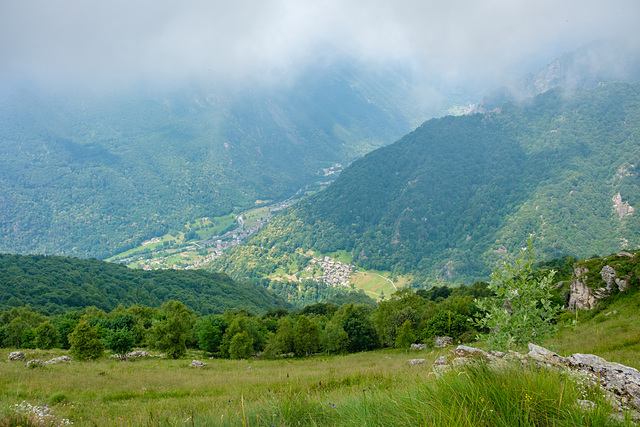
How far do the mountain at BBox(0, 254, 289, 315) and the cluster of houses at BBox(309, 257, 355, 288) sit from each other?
36.2 meters

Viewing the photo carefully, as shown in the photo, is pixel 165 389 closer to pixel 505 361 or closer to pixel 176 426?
pixel 176 426

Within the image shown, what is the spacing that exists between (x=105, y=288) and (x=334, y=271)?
10020 centimetres

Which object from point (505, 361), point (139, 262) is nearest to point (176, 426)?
point (505, 361)

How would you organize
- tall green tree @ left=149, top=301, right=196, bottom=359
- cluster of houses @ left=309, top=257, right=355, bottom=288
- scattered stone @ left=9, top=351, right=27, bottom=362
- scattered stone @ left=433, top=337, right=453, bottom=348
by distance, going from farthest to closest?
cluster of houses @ left=309, top=257, right=355, bottom=288, scattered stone @ left=433, top=337, right=453, bottom=348, tall green tree @ left=149, top=301, right=196, bottom=359, scattered stone @ left=9, top=351, right=27, bottom=362

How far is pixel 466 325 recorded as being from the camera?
38031mm

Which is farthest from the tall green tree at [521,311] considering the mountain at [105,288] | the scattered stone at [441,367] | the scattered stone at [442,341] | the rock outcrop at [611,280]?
the mountain at [105,288]

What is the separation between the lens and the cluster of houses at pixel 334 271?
158 m

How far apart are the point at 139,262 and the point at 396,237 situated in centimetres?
14725

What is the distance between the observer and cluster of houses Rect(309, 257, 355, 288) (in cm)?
15750

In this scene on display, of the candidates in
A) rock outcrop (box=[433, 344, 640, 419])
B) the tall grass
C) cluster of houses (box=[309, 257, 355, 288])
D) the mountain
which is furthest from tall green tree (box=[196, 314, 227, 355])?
cluster of houses (box=[309, 257, 355, 288])

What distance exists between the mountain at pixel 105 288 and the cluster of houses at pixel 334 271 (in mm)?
36164

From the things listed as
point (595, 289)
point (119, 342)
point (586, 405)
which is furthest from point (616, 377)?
point (119, 342)

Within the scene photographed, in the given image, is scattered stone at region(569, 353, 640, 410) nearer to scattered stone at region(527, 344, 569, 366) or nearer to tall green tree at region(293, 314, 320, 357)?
scattered stone at region(527, 344, 569, 366)

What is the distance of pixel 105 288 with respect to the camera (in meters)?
94.3
